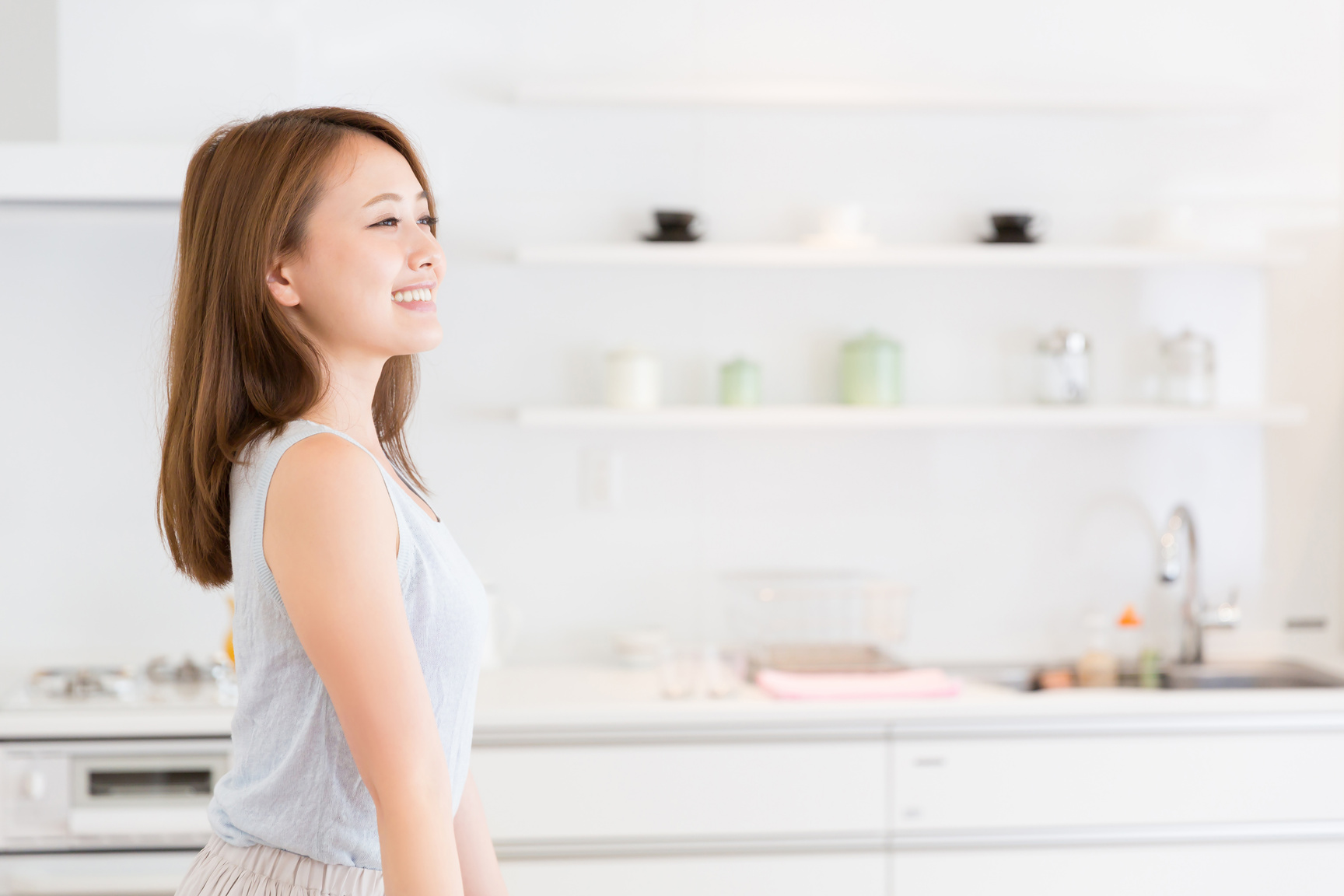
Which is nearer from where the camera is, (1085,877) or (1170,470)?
(1085,877)

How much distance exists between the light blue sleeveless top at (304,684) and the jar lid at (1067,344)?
1987 millimetres

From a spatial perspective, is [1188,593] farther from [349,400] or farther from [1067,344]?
[349,400]

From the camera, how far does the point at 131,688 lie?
87.2 inches

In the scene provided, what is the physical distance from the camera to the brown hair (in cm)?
87

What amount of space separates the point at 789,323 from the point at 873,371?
0.25 metres

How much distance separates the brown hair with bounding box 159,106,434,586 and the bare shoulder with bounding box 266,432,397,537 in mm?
68

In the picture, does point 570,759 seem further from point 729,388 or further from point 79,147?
point 79,147

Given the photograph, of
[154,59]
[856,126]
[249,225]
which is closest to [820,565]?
[856,126]

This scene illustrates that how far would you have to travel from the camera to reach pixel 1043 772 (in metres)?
2.14

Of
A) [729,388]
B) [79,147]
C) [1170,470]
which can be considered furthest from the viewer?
[1170,470]

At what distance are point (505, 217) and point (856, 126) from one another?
841 millimetres

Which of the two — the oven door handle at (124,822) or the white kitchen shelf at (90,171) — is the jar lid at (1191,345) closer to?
the white kitchen shelf at (90,171)

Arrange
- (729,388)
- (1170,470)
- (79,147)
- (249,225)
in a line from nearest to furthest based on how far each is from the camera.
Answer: (249,225)
(79,147)
(729,388)
(1170,470)

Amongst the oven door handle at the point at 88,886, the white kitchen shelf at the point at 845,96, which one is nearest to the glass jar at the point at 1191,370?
the white kitchen shelf at the point at 845,96
